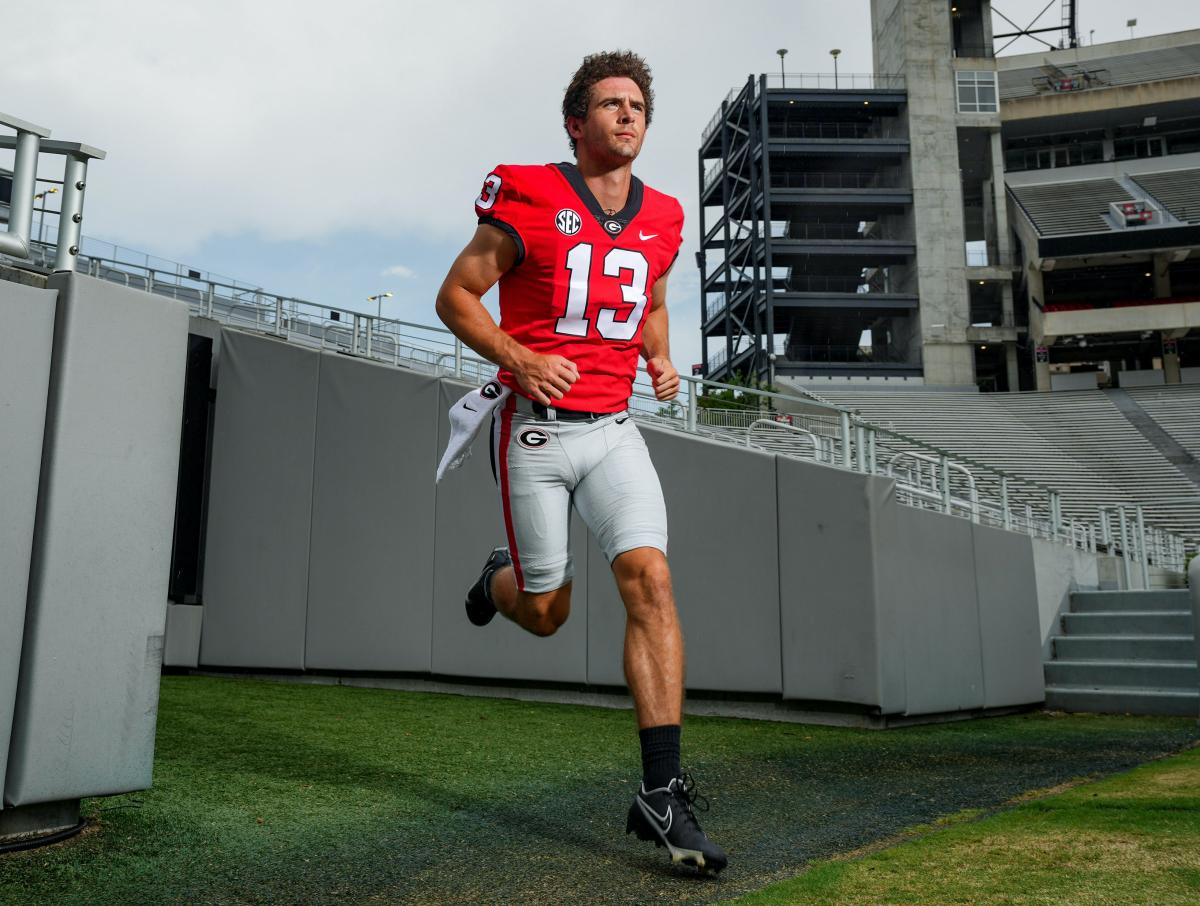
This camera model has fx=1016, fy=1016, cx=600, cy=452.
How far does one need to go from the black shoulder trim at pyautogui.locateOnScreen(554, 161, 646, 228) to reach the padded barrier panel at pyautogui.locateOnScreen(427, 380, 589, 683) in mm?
6616

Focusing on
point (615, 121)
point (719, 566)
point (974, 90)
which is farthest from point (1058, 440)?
point (615, 121)

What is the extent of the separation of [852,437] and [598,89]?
5893 millimetres

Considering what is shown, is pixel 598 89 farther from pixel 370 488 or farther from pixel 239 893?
pixel 370 488

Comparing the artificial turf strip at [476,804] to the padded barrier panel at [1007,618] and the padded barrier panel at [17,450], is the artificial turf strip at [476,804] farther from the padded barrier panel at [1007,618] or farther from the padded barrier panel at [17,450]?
the padded barrier panel at [1007,618]

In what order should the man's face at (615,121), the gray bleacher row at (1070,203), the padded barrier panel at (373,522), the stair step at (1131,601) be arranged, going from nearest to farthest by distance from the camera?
the man's face at (615,121) → the stair step at (1131,601) → the padded barrier panel at (373,522) → the gray bleacher row at (1070,203)

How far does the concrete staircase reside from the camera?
366 inches

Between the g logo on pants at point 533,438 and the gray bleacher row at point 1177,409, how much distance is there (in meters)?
30.4

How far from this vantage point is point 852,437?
8.57m

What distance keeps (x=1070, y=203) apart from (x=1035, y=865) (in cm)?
4696

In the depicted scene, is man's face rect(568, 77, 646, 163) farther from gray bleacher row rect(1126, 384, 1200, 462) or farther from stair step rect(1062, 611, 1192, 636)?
gray bleacher row rect(1126, 384, 1200, 462)

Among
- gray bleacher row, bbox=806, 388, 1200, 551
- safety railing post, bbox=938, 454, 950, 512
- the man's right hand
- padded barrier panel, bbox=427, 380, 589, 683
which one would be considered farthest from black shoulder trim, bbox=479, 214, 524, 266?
gray bleacher row, bbox=806, 388, 1200, 551

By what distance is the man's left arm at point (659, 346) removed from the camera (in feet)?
10.8

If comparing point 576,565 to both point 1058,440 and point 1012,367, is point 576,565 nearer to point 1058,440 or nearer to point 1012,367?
point 1058,440

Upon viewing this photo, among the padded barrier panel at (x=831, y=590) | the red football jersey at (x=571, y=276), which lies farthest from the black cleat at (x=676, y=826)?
the padded barrier panel at (x=831, y=590)
